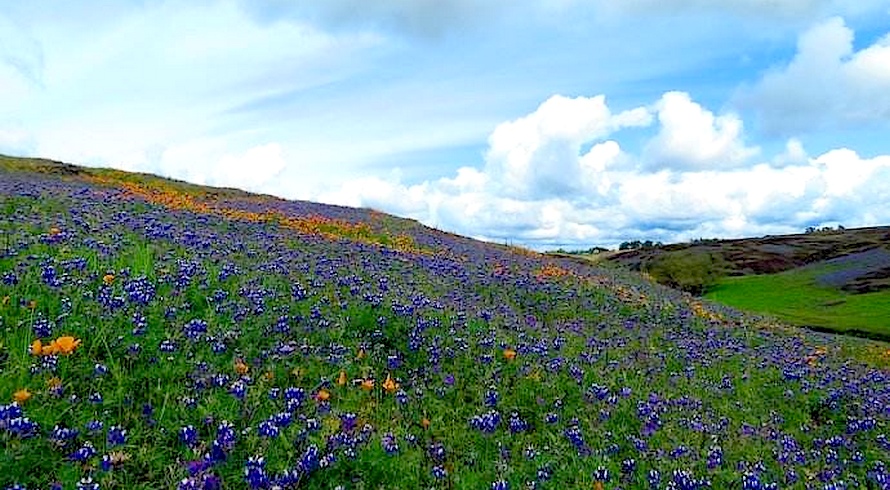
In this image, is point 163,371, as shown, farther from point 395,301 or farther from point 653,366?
point 653,366

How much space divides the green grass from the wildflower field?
30825mm

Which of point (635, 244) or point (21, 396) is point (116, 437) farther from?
point (635, 244)

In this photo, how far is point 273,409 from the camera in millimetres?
5730

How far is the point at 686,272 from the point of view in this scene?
68.9 meters

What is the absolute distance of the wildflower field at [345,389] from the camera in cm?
493

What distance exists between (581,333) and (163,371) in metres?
7.89

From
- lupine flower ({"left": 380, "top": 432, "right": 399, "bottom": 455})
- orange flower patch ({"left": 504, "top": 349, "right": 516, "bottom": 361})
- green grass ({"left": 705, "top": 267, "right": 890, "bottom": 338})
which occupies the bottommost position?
green grass ({"left": 705, "top": 267, "right": 890, "bottom": 338})

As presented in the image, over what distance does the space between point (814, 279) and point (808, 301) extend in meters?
11.0

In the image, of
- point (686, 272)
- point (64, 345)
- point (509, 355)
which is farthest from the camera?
point (686, 272)

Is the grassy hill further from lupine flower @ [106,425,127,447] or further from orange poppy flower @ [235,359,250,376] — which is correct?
lupine flower @ [106,425,127,447]

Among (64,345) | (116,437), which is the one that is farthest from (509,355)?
(64,345)

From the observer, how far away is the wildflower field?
4.93 m

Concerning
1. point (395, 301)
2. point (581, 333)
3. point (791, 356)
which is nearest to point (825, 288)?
point (791, 356)

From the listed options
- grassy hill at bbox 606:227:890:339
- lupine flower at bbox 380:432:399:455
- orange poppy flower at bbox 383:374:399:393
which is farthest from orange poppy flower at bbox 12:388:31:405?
grassy hill at bbox 606:227:890:339
